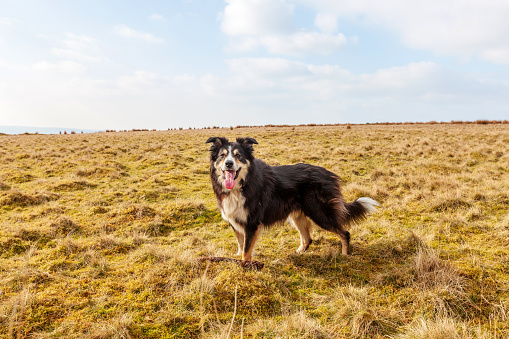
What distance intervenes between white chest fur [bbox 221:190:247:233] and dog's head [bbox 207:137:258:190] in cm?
17

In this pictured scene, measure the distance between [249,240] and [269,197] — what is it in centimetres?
76

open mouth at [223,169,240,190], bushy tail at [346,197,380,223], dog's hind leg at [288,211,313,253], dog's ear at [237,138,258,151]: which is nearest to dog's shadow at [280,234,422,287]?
dog's hind leg at [288,211,313,253]

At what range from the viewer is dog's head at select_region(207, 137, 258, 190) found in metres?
4.29

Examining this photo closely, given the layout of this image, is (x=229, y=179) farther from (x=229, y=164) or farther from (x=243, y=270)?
(x=243, y=270)

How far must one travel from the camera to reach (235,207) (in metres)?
4.39

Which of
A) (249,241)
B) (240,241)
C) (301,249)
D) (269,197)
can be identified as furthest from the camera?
(301,249)

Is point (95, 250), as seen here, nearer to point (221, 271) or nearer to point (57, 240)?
point (57, 240)

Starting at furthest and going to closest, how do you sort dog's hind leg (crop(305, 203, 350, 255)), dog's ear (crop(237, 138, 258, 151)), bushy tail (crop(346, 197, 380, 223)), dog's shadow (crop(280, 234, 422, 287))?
bushy tail (crop(346, 197, 380, 223)) < dog's hind leg (crop(305, 203, 350, 255)) < dog's ear (crop(237, 138, 258, 151)) < dog's shadow (crop(280, 234, 422, 287))

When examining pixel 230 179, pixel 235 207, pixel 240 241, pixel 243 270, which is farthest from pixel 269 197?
pixel 243 270

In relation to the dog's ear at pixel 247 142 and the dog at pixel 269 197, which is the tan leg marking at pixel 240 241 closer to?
the dog at pixel 269 197

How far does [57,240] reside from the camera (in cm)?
533

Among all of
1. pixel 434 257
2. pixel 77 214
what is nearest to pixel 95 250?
pixel 77 214

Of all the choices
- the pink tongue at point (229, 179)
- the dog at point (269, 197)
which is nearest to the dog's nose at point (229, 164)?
the dog at point (269, 197)

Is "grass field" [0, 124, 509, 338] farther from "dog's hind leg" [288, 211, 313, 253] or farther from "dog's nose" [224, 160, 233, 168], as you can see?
"dog's nose" [224, 160, 233, 168]
